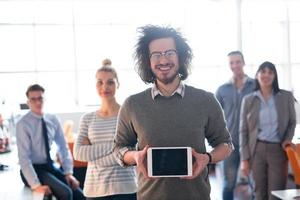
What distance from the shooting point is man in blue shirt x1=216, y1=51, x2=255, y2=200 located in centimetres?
445

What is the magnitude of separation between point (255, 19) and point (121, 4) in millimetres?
3262

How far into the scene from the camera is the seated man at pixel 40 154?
3.51 m

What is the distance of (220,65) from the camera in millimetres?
10375

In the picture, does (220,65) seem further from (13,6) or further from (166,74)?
(166,74)

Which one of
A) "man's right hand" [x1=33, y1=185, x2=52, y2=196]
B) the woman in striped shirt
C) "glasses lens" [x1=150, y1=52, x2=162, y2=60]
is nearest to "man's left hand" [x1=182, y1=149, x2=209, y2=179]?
"glasses lens" [x1=150, y1=52, x2=162, y2=60]

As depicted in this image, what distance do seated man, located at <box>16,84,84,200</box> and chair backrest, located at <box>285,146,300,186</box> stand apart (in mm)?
1801

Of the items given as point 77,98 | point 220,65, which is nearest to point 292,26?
point 220,65

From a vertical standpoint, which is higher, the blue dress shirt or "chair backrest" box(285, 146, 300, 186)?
the blue dress shirt

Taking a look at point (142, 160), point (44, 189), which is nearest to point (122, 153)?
point (142, 160)

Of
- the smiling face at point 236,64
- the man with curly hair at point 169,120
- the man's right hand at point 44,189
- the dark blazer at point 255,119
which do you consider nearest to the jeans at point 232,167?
the dark blazer at point 255,119

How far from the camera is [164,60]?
6.16 ft

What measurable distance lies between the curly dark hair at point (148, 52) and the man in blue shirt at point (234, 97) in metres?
2.51

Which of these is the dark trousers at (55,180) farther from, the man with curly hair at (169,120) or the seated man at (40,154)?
the man with curly hair at (169,120)

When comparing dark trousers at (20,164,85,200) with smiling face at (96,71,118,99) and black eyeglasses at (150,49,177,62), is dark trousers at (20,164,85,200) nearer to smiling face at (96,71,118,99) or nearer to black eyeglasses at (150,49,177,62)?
smiling face at (96,71,118,99)
